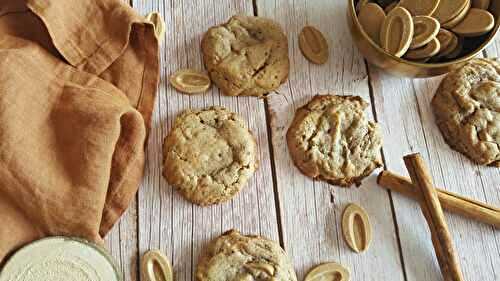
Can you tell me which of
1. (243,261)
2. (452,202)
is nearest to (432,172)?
(452,202)

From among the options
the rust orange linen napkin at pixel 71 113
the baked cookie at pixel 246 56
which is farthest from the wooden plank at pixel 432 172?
the rust orange linen napkin at pixel 71 113

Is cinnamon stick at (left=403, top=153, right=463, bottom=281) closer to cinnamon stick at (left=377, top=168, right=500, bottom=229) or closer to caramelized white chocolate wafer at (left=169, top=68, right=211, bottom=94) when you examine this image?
cinnamon stick at (left=377, top=168, right=500, bottom=229)

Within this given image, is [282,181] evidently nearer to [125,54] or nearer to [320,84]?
[320,84]

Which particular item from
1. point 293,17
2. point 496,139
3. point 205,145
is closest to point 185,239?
point 205,145

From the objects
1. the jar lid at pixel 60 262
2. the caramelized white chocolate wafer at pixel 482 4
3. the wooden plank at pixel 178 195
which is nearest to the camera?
the jar lid at pixel 60 262

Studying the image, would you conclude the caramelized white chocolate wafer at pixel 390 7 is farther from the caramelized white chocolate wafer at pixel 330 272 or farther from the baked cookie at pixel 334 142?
the caramelized white chocolate wafer at pixel 330 272

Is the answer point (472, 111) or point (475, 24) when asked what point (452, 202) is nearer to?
point (472, 111)
